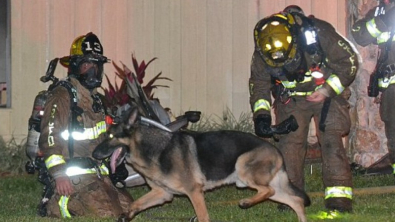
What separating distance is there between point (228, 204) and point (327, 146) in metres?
1.73

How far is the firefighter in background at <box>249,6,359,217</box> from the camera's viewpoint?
28.7ft

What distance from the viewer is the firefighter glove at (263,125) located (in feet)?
30.1

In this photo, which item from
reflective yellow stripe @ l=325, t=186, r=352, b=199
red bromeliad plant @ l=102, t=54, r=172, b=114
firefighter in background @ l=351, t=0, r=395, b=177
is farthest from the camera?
red bromeliad plant @ l=102, t=54, r=172, b=114

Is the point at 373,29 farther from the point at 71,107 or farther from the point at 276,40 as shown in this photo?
the point at 71,107

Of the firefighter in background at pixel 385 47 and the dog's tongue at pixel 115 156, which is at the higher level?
the firefighter in background at pixel 385 47

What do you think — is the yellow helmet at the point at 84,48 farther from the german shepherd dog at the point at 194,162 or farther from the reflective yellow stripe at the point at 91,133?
the german shepherd dog at the point at 194,162

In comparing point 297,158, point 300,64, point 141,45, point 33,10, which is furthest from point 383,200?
point 33,10

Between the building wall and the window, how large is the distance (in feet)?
0.52

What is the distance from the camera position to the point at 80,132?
30.2 ft

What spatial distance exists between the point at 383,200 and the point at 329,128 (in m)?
1.60

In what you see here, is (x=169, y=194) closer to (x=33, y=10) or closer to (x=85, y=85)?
(x=85, y=85)

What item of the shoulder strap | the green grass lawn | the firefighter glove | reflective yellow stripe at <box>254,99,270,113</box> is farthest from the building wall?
the firefighter glove

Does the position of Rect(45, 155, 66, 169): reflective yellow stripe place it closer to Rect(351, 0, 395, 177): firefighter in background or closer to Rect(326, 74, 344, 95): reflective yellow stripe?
Rect(326, 74, 344, 95): reflective yellow stripe

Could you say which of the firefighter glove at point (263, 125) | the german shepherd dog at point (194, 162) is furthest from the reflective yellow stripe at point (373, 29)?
the german shepherd dog at point (194, 162)
